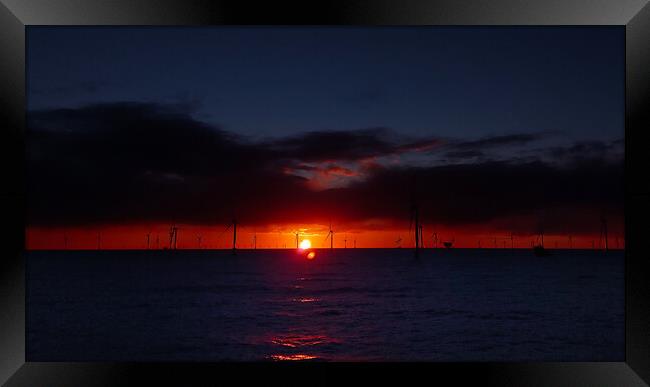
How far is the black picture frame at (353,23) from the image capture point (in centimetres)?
394

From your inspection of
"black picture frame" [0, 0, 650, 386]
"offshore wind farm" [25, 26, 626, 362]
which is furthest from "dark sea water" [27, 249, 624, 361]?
"black picture frame" [0, 0, 650, 386]

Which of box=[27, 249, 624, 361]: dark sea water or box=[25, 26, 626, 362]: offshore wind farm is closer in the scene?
box=[27, 249, 624, 361]: dark sea water

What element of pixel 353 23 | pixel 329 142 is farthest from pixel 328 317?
pixel 329 142

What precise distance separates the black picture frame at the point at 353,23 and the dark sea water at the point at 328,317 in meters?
14.5

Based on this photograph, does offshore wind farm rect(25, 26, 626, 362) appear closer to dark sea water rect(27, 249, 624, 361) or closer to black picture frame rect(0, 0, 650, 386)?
dark sea water rect(27, 249, 624, 361)

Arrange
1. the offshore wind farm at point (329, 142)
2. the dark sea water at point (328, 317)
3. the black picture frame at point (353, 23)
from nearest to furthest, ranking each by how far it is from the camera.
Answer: the black picture frame at point (353, 23), the dark sea water at point (328, 317), the offshore wind farm at point (329, 142)

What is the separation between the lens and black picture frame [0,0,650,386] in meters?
3.94

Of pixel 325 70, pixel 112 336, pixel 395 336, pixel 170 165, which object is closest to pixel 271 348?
pixel 395 336

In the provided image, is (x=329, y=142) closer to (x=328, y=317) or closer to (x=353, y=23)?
(x=328, y=317)

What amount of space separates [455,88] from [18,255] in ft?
145

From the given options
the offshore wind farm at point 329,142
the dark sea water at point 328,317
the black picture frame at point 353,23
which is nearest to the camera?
the black picture frame at point 353,23

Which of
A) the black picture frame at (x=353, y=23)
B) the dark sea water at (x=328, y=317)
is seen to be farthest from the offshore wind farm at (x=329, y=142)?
the black picture frame at (x=353, y=23)

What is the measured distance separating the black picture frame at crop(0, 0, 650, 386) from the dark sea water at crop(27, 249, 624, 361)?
47.7ft

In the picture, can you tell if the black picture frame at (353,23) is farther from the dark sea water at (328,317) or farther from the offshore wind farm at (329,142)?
the offshore wind farm at (329,142)
